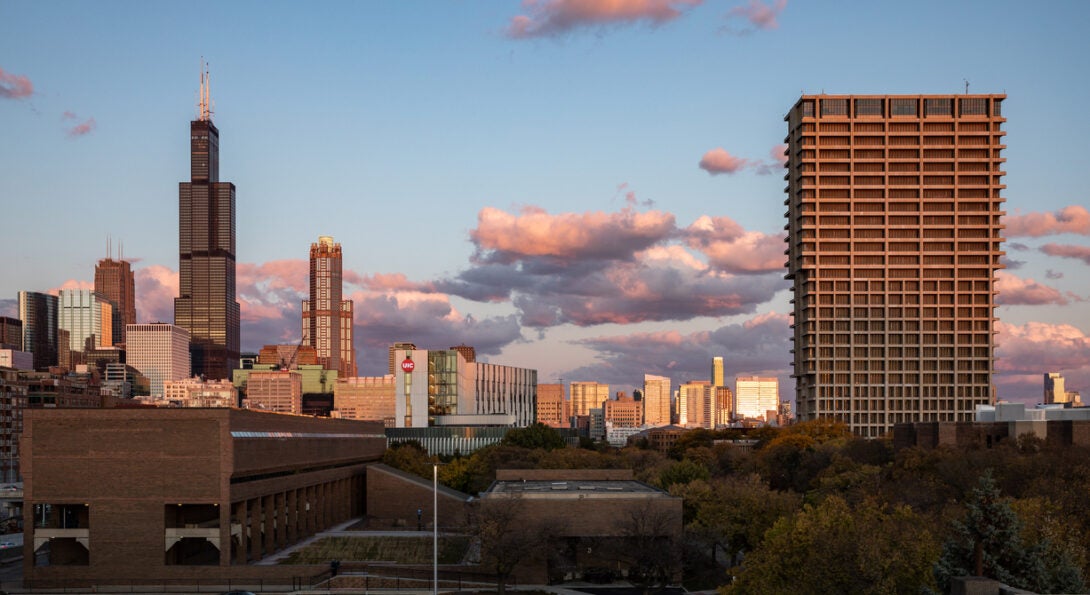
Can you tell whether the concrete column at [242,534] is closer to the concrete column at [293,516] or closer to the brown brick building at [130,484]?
the brown brick building at [130,484]

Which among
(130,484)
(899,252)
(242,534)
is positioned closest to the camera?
(130,484)

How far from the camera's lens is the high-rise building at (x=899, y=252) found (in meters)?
193

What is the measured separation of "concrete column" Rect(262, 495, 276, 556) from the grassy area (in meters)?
2.02

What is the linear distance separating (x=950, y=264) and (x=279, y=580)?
160m

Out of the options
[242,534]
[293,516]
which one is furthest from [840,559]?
[293,516]

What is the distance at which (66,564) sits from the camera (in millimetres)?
73812

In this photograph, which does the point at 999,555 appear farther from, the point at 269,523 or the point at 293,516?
the point at 293,516

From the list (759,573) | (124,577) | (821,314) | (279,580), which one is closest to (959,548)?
(759,573)

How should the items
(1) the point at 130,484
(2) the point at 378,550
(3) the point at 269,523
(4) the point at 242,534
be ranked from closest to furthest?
(1) the point at 130,484
(4) the point at 242,534
(3) the point at 269,523
(2) the point at 378,550

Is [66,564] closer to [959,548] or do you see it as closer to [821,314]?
[959,548]

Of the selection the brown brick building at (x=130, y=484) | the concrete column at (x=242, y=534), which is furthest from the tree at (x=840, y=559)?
the concrete column at (x=242, y=534)

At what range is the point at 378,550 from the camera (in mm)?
85125

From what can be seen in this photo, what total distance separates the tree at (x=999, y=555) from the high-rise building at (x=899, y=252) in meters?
159

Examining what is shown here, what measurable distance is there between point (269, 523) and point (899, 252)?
14740 cm
